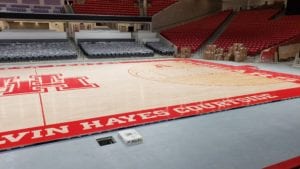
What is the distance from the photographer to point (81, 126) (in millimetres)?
3605

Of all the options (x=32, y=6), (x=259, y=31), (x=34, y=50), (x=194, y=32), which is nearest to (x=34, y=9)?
(x=32, y=6)

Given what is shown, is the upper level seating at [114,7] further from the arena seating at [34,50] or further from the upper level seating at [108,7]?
the arena seating at [34,50]

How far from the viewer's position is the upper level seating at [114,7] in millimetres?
15952

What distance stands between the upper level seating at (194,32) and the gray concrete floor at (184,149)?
37.0 feet

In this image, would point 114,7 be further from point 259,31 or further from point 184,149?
point 184,149

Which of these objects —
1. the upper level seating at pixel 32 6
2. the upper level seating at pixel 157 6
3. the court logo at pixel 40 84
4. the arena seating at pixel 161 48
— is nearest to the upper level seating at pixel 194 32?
the arena seating at pixel 161 48

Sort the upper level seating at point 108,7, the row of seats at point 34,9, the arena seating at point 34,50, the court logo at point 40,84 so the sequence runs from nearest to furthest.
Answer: the court logo at point 40,84, the arena seating at point 34,50, the row of seats at point 34,9, the upper level seating at point 108,7

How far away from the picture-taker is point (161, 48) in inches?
598

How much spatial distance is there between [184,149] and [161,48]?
12.6 metres

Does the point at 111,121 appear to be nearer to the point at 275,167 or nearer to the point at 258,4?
the point at 275,167

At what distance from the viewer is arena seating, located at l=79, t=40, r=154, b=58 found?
13.3 meters

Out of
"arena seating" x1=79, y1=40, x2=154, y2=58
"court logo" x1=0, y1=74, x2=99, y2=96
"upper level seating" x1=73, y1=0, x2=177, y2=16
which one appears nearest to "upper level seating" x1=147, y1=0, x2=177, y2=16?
"upper level seating" x1=73, y1=0, x2=177, y2=16

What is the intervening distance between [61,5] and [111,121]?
14.2 metres

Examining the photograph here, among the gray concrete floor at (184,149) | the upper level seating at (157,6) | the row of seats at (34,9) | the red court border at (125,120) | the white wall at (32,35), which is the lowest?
the gray concrete floor at (184,149)
